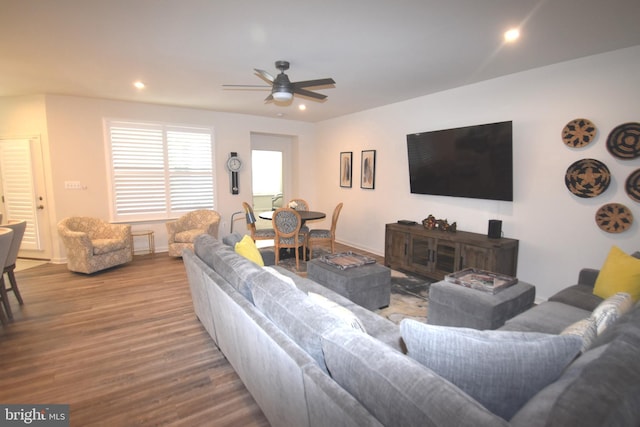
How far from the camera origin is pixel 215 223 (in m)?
5.60

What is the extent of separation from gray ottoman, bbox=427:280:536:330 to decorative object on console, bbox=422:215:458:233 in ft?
4.89

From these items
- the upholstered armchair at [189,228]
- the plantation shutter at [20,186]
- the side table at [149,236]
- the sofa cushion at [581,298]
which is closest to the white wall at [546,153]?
the sofa cushion at [581,298]

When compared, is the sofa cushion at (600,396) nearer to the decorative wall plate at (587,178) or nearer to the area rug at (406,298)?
the area rug at (406,298)

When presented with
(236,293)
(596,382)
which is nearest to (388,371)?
(596,382)

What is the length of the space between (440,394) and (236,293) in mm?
1411

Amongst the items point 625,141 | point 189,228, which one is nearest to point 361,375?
point 625,141

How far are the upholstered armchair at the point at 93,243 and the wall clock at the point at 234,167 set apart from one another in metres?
2.19

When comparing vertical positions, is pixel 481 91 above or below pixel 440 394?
above

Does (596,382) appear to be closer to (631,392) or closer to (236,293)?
(631,392)

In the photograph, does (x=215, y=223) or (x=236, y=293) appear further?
(x=215, y=223)

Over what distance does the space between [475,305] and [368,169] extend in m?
3.78

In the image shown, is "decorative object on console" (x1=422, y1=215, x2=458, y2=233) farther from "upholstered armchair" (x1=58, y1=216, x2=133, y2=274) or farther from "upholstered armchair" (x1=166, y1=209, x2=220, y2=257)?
"upholstered armchair" (x1=58, y1=216, x2=133, y2=274)

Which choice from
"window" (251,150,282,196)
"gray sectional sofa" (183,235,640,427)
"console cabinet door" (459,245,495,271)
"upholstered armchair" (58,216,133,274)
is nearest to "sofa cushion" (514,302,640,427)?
"gray sectional sofa" (183,235,640,427)

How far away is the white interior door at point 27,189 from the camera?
505 centimetres
